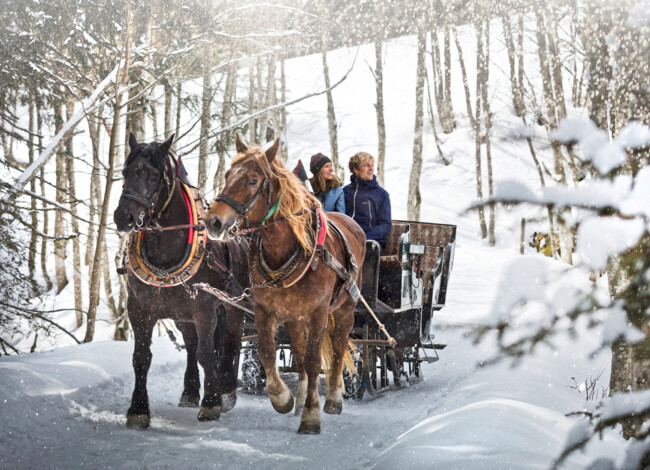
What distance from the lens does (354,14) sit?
15461 millimetres

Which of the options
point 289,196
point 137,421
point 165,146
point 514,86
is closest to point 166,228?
point 165,146

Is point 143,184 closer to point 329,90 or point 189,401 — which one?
point 189,401

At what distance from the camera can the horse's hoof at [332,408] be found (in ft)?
16.2

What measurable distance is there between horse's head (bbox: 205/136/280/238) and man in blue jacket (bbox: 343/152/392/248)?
201cm

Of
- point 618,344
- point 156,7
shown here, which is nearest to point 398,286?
point 156,7

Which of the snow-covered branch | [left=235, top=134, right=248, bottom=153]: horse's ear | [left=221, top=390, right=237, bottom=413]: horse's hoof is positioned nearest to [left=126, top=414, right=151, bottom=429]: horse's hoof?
[left=221, top=390, right=237, bottom=413]: horse's hoof

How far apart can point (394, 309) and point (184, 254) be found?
2077mm

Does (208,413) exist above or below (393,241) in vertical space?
below

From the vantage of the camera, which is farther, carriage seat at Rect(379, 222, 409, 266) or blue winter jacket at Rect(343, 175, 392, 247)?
carriage seat at Rect(379, 222, 409, 266)

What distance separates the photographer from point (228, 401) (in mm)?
5117

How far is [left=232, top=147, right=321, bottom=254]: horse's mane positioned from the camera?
13.4ft

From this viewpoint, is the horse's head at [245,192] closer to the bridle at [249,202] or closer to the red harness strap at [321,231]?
the bridle at [249,202]

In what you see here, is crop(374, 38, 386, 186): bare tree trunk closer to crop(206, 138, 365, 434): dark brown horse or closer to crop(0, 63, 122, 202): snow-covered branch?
crop(0, 63, 122, 202): snow-covered branch

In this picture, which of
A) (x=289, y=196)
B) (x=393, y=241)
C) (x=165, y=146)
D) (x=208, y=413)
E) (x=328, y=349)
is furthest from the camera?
(x=393, y=241)
